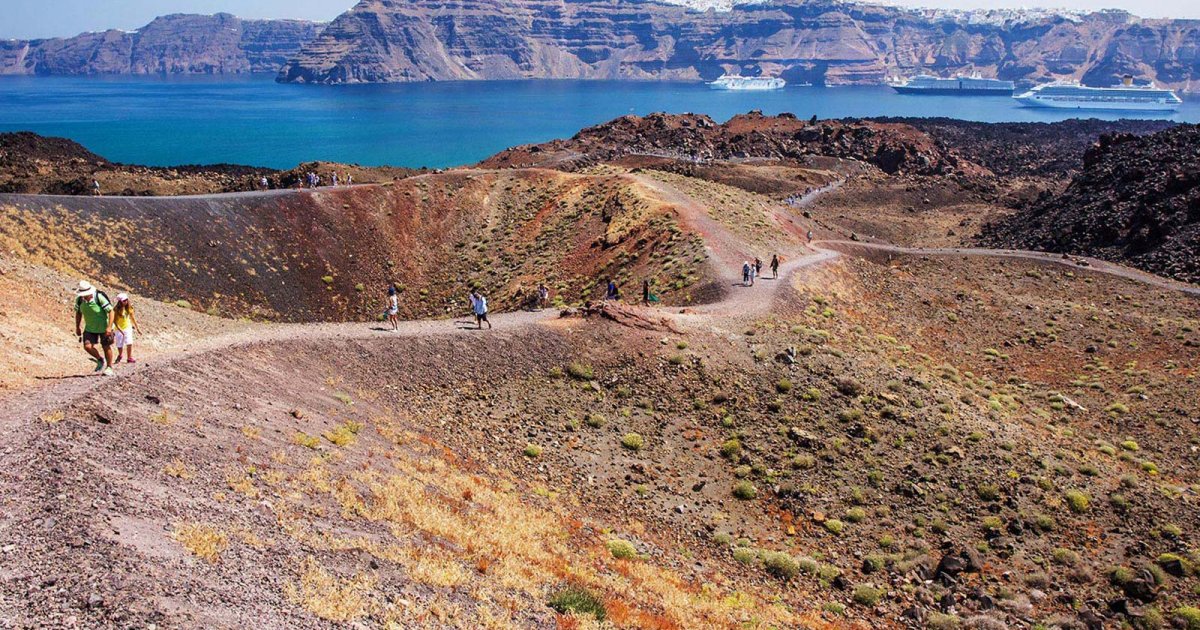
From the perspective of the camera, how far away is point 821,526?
2261 centimetres

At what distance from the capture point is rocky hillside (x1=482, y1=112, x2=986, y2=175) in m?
106

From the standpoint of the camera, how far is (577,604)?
13.9 meters

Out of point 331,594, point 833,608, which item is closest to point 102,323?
point 331,594

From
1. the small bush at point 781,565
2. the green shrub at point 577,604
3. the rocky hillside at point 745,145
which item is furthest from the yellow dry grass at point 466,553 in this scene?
the rocky hillside at point 745,145

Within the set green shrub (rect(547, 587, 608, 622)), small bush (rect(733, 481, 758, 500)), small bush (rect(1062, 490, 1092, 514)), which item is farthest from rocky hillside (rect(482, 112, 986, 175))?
green shrub (rect(547, 587, 608, 622))

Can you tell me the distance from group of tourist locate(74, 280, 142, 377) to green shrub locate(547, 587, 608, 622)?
11.2 metres

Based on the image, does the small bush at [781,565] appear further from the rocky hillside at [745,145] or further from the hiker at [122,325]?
the rocky hillside at [745,145]

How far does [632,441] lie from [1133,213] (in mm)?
58906

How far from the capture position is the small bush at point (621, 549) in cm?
1855

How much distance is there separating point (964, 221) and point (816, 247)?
3792 centimetres

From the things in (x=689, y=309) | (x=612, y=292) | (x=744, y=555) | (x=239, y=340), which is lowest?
(x=744, y=555)

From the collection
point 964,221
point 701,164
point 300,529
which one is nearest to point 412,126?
point 701,164

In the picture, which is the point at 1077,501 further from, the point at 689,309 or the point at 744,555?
the point at 689,309

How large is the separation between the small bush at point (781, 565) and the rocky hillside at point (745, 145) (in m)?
83.3
